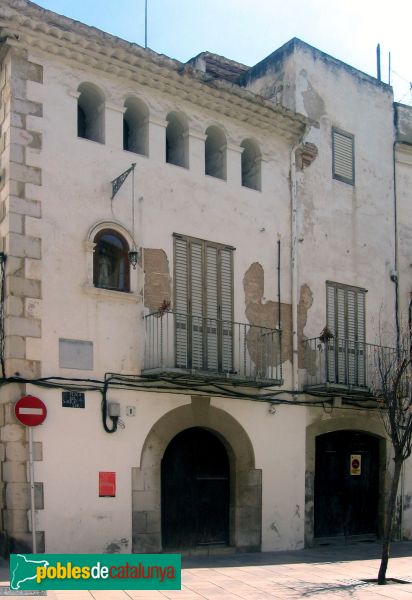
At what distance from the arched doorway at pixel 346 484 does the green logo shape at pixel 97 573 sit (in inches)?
259

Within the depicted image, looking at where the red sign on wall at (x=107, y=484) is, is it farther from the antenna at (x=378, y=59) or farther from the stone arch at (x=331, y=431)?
the antenna at (x=378, y=59)

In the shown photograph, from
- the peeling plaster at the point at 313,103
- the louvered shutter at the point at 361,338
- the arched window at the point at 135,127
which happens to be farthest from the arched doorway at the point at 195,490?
the peeling plaster at the point at 313,103

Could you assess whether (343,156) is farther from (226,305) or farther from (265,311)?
(226,305)

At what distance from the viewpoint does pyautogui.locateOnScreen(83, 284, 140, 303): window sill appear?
14133 millimetres

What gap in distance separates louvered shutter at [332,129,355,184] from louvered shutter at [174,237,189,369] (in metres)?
4.88

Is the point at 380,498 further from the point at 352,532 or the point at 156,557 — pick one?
the point at 156,557

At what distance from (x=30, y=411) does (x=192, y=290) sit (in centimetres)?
408

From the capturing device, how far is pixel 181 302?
1544cm

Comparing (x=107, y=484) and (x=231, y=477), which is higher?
(x=107, y=484)

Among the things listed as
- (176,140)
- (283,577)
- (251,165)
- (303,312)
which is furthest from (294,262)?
(283,577)

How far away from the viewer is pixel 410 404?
46.4 ft

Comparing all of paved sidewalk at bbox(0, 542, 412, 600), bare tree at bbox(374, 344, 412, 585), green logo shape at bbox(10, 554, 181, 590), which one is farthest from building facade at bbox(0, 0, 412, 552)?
bare tree at bbox(374, 344, 412, 585)

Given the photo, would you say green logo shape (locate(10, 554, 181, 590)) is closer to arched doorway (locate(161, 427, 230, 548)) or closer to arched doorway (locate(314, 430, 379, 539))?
arched doorway (locate(161, 427, 230, 548))

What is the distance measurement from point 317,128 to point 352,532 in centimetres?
876
